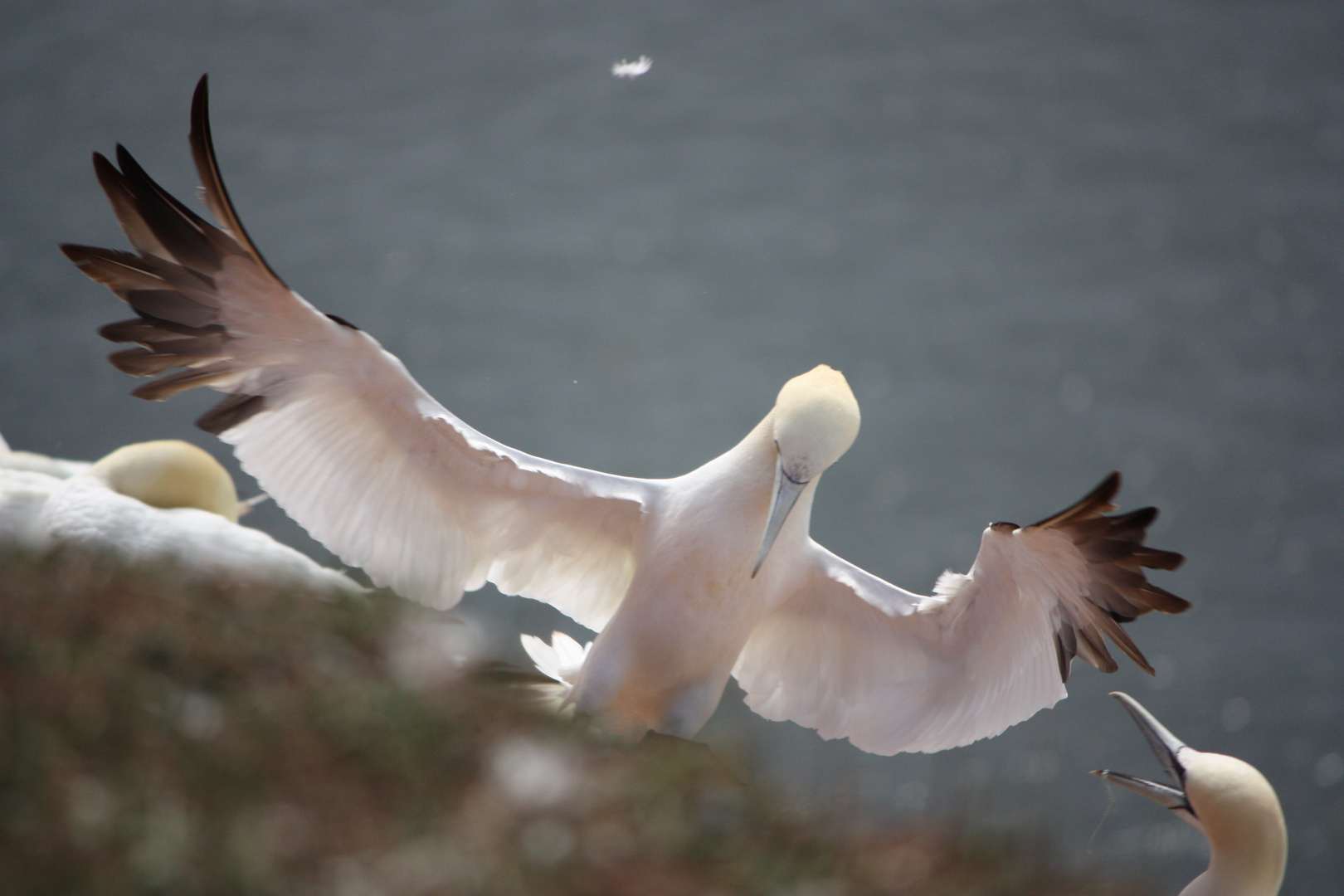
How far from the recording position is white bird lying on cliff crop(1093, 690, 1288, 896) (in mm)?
2617

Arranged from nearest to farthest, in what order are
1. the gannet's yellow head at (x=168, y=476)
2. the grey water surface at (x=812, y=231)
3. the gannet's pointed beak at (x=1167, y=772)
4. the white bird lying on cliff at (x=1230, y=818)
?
the white bird lying on cliff at (x=1230, y=818), the gannet's pointed beak at (x=1167, y=772), the gannet's yellow head at (x=168, y=476), the grey water surface at (x=812, y=231)

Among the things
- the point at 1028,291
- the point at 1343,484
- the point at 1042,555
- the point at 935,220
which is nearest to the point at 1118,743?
the point at 1343,484

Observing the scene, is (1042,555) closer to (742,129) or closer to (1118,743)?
(1118,743)

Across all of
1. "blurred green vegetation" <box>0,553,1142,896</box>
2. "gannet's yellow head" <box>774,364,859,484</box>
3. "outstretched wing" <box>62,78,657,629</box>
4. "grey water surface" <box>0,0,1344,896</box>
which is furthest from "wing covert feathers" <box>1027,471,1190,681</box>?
"grey water surface" <box>0,0,1344,896</box>

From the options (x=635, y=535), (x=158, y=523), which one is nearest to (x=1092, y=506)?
(x=635, y=535)

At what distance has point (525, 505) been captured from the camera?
298 centimetres

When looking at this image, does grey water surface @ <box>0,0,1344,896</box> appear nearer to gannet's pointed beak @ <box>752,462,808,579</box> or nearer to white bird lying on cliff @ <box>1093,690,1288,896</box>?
white bird lying on cliff @ <box>1093,690,1288,896</box>

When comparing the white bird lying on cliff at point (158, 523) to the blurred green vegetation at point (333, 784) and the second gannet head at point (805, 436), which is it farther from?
the second gannet head at point (805, 436)

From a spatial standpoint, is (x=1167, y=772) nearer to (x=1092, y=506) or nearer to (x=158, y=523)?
(x=1092, y=506)

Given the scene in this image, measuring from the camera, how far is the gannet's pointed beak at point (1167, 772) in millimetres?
2789

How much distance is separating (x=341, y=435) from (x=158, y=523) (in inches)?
23.8

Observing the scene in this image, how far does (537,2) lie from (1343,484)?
8806 mm

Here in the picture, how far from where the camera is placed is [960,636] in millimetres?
3037

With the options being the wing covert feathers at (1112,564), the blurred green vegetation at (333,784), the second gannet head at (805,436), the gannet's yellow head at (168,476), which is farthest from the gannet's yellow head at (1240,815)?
the gannet's yellow head at (168,476)
